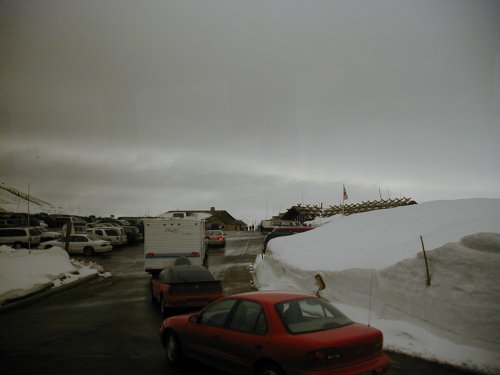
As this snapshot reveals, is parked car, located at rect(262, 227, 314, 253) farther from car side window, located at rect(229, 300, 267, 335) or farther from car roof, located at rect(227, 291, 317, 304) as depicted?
car side window, located at rect(229, 300, 267, 335)

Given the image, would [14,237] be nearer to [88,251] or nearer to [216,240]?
[88,251]

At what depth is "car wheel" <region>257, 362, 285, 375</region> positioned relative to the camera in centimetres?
483

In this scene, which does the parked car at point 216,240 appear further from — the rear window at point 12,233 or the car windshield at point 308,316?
the car windshield at point 308,316

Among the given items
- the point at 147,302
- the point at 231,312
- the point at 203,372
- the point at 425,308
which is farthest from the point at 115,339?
the point at 425,308

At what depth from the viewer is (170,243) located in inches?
727

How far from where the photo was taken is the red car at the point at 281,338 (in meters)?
4.64

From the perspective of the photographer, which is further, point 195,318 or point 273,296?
point 195,318

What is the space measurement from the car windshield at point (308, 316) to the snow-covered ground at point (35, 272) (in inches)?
421

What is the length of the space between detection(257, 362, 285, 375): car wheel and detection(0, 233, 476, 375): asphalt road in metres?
1.73

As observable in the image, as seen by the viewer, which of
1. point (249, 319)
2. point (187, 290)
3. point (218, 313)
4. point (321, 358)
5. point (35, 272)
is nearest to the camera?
point (321, 358)

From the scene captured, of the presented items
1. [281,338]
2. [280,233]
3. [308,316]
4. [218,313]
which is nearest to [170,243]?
[280,233]

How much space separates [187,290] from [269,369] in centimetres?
652

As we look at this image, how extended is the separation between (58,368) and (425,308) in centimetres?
715

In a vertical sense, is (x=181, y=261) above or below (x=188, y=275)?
below
